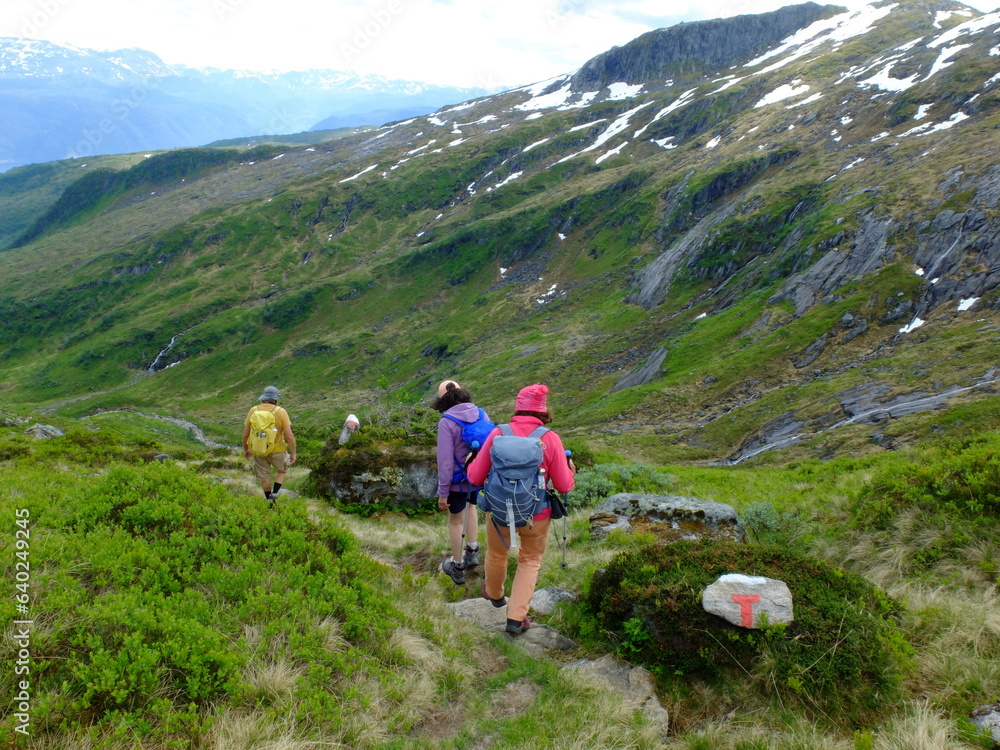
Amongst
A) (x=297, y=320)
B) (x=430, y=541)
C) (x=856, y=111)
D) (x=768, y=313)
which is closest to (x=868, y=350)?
(x=768, y=313)

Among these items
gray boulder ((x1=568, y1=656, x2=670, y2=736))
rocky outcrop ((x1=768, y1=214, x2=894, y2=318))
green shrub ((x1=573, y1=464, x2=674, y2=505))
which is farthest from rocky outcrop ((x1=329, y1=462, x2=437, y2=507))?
rocky outcrop ((x1=768, y1=214, x2=894, y2=318))

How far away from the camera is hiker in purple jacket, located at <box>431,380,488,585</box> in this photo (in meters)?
7.92

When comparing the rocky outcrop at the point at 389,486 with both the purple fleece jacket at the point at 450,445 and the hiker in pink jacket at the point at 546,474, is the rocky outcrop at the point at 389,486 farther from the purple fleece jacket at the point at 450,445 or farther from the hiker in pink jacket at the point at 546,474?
the hiker in pink jacket at the point at 546,474

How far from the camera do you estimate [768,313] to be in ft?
175

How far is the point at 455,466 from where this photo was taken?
8086mm

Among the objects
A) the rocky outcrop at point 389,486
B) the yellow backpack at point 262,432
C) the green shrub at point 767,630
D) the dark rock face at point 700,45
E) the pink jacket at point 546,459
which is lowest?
the rocky outcrop at point 389,486

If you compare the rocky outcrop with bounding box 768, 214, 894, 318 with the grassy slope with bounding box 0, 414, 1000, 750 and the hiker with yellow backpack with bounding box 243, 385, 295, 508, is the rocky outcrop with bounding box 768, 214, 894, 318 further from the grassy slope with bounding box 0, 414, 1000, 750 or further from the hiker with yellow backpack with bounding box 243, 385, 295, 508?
the hiker with yellow backpack with bounding box 243, 385, 295, 508

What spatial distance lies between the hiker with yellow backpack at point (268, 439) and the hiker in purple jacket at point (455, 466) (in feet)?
15.8

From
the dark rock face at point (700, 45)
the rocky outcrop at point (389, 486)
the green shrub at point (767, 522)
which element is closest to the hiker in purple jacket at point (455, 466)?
the green shrub at point (767, 522)

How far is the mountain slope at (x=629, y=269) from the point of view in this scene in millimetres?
42031

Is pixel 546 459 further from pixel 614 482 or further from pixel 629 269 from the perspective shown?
pixel 629 269

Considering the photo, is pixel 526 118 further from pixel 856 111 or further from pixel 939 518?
pixel 939 518

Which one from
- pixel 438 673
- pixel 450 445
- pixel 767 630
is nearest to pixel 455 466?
pixel 450 445

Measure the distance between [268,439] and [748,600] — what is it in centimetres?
1012
